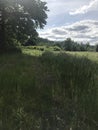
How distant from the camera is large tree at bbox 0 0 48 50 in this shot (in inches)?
847

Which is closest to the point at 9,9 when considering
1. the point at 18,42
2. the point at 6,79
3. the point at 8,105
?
the point at 18,42

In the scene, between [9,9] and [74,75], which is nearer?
[74,75]

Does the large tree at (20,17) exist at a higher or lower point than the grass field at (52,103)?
higher

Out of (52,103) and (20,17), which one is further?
(20,17)

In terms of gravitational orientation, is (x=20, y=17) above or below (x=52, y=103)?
above

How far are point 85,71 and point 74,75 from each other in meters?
0.39

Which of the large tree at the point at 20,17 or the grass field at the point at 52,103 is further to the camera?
the large tree at the point at 20,17

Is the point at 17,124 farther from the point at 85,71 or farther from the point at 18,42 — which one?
the point at 18,42

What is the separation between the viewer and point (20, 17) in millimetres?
21578

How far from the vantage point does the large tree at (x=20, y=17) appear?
21513 mm

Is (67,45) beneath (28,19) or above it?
beneath

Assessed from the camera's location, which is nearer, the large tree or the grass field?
the grass field

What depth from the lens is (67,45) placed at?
8844cm

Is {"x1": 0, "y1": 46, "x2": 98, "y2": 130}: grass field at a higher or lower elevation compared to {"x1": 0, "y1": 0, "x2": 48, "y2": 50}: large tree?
lower
